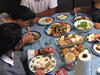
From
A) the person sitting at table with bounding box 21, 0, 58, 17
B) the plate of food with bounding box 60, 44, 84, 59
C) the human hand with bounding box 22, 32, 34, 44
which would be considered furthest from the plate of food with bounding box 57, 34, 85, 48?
the person sitting at table with bounding box 21, 0, 58, 17

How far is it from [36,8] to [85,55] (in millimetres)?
1726

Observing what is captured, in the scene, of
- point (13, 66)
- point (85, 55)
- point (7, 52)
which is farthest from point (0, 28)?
point (85, 55)

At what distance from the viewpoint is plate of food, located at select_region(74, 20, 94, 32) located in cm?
192

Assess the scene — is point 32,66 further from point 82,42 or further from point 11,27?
point 82,42

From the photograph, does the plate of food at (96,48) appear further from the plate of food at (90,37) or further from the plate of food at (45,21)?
the plate of food at (45,21)

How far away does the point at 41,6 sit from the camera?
2.67m

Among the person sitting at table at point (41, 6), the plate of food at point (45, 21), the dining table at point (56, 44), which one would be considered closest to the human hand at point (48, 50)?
the dining table at point (56, 44)

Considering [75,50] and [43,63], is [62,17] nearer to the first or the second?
[75,50]

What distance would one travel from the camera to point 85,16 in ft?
7.20

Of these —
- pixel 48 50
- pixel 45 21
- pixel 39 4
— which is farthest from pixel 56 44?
pixel 39 4

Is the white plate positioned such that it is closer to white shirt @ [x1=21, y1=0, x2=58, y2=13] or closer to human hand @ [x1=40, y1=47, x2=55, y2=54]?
white shirt @ [x1=21, y1=0, x2=58, y2=13]

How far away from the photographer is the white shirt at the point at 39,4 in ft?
8.48

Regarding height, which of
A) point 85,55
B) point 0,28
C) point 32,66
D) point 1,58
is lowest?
point 32,66

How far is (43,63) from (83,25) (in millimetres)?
746
